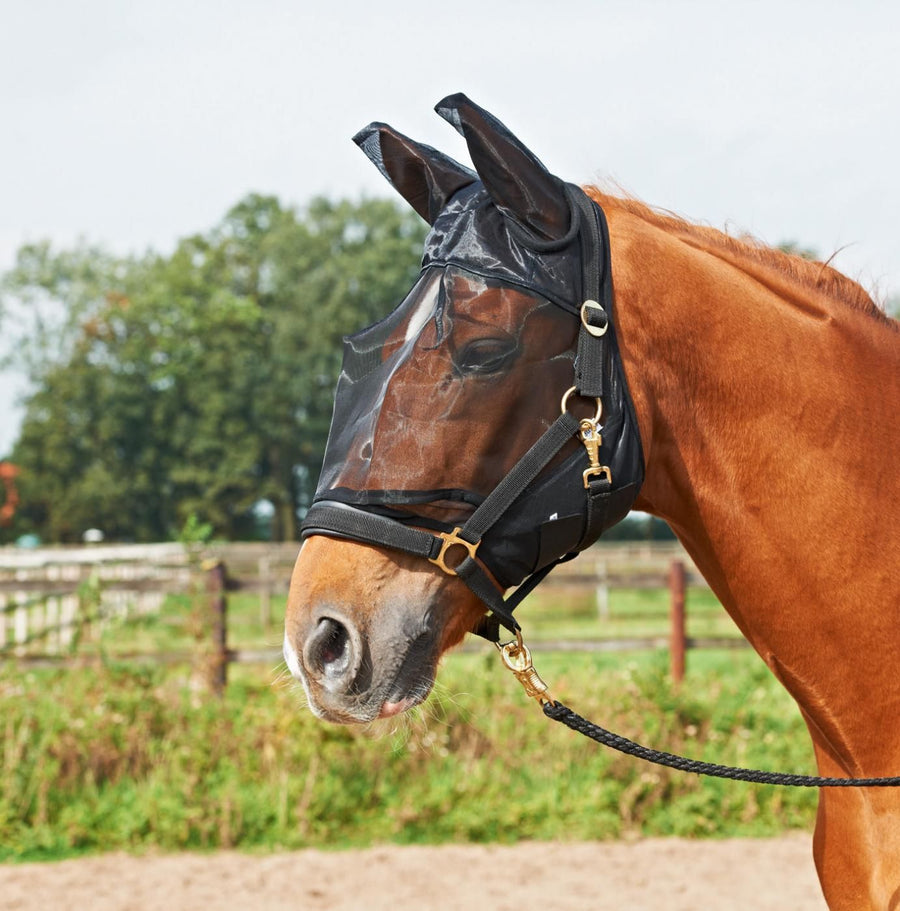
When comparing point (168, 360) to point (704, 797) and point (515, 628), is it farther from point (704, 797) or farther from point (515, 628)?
point (515, 628)

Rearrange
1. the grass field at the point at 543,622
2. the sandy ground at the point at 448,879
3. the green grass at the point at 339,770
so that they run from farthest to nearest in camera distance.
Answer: the grass field at the point at 543,622
the green grass at the point at 339,770
the sandy ground at the point at 448,879

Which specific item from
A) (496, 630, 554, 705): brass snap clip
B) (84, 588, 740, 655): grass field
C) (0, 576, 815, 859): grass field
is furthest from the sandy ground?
(496, 630, 554, 705): brass snap clip

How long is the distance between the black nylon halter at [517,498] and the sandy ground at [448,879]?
14.1ft

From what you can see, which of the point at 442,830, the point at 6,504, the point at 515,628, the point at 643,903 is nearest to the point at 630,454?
the point at 515,628

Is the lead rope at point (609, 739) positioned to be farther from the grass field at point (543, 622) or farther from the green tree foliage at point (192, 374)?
the green tree foliage at point (192, 374)

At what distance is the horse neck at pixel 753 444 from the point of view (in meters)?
2.17

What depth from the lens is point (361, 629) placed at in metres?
1.90

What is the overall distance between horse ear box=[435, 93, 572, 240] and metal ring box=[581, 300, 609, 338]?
15 cm

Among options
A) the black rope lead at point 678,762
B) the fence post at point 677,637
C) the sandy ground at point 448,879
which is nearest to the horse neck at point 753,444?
the black rope lead at point 678,762

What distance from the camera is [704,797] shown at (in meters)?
6.95

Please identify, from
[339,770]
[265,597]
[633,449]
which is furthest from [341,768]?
[265,597]

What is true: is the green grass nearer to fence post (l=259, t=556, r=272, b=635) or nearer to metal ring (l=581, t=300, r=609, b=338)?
fence post (l=259, t=556, r=272, b=635)

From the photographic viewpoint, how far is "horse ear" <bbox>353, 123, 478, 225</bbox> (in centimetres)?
222

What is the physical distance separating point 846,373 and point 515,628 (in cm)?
94
